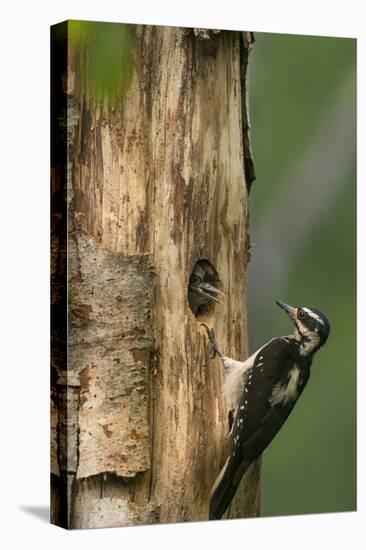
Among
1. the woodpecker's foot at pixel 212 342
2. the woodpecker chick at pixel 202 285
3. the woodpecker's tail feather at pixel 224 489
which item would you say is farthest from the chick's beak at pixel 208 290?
the woodpecker's tail feather at pixel 224 489

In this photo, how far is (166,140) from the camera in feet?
21.6

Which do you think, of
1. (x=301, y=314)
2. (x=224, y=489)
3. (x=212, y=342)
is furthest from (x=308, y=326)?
(x=224, y=489)

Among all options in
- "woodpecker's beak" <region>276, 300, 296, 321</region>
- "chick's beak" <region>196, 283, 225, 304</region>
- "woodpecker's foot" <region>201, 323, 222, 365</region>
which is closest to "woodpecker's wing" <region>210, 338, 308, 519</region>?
"woodpecker's beak" <region>276, 300, 296, 321</region>

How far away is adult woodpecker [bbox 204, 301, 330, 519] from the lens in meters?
6.78

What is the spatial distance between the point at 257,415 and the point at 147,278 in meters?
0.89

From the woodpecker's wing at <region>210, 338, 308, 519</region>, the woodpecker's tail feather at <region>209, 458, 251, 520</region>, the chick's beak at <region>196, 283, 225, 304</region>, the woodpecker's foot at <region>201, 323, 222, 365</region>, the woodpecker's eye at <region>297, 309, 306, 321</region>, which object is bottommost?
the woodpecker's tail feather at <region>209, 458, 251, 520</region>

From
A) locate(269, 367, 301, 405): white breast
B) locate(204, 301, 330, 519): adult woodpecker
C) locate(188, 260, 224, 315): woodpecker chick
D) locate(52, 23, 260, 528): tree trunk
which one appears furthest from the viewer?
locate(269, 367, 301, 405): white breast

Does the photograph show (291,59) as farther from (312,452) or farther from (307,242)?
(312,452)

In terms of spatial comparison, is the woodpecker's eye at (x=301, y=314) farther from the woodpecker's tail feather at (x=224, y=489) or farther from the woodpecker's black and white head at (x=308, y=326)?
the woodpecker's tail feather at (x=224, y=489)

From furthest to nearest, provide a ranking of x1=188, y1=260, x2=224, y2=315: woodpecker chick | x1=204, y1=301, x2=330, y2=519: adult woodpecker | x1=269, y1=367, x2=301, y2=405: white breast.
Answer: x1=269, y1=367, x2=301, y2=405: white breast < x1=204, y1=301, x2=330, y2=519: adult woodpecker < x1=188, y1=260, x2=224, y2=315: woodpecker chick

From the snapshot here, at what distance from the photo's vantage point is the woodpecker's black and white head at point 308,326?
702cm

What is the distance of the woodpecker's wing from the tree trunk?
0.26 feet

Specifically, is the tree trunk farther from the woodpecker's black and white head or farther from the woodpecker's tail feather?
the woodpecker's black and white head

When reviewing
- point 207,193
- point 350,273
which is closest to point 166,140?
point 207,193
